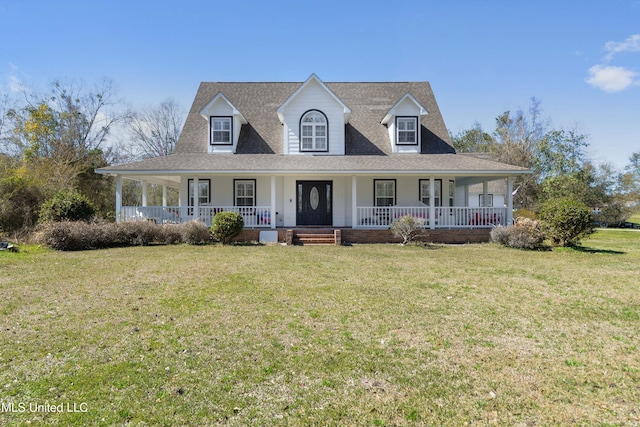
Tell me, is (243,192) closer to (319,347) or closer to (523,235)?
(523,235)

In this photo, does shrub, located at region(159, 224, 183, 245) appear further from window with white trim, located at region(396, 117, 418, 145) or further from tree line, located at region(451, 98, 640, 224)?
tree line, located at region(451, 98, 640, 224)

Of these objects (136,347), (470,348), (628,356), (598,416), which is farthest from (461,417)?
(136,347)

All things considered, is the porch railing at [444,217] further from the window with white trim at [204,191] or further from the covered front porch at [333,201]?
the window with white trim at [204,191]

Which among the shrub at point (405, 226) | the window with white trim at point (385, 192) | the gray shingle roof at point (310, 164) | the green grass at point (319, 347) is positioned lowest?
the green grass at point (319, 347)

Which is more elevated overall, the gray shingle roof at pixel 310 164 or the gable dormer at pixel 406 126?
the gable dormer at pixel 406 126

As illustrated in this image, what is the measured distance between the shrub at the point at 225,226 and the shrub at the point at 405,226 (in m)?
6.83

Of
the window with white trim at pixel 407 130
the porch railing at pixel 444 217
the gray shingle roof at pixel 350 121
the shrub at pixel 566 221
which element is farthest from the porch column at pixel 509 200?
the window with white trim at pixel 407 130

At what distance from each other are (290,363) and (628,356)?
14.1ft

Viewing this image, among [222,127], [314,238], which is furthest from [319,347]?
[222,127]

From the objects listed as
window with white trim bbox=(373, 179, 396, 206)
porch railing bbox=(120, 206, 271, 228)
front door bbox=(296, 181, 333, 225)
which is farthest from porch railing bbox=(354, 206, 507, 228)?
porch railing bbox=(120, 206, 271, 228)

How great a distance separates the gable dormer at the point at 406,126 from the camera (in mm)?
18969

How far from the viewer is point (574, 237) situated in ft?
46.9

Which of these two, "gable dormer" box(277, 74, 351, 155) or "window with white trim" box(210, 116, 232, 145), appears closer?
"gable dormer" box(277, 74, 351, 155)

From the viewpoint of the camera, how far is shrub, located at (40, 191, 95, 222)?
49.1 ft
